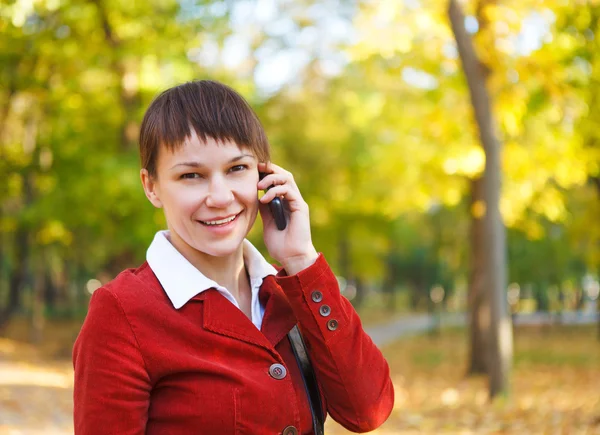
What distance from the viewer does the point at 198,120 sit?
5.58 ft

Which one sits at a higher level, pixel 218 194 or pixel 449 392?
pixel 218 194

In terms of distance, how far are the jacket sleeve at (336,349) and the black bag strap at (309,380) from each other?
0.7 inches

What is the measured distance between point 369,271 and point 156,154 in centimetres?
3230

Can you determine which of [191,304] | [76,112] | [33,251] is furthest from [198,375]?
[33,251]

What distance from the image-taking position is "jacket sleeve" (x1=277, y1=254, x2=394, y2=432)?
1.78 meters

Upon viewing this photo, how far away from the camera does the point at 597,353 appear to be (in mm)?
20172

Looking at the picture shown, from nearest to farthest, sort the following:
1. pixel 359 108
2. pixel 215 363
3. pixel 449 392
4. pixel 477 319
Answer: pixel 215 363 → pixel 449 392 → pixel 477 319 → pixel 359 108

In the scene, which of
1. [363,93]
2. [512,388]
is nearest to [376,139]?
[363,93]

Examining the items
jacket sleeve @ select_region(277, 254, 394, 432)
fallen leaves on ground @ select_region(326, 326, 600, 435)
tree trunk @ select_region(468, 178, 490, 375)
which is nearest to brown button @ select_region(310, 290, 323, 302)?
jacket sleeve @ select_region(277, 254, 394, 432)

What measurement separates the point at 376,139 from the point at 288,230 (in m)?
18.1

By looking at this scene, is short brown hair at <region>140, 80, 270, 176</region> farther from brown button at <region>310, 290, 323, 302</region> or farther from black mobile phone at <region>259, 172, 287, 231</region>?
brown button at <region>310, 290, 323, 302</region>

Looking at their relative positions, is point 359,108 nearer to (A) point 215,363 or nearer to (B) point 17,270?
(B) point 17,270

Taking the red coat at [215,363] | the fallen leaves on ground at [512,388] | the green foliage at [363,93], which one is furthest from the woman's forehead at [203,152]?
the green foliage at [363,93]

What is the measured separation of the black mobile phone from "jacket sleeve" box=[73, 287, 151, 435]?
18.5 inches
